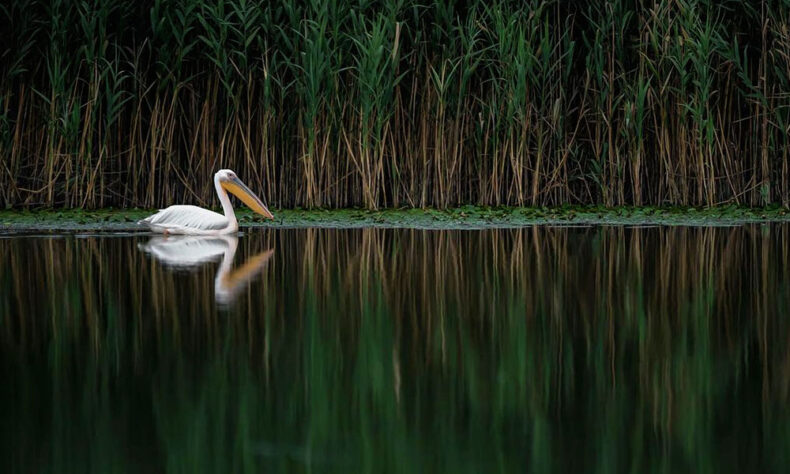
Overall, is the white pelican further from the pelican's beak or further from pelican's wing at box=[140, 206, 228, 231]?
the pelican's beak

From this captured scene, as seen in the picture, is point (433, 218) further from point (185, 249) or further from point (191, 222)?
point (185, 249)

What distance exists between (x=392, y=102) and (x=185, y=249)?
332cm

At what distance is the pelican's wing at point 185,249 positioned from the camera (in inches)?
283

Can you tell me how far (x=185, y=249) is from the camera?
8148 mm

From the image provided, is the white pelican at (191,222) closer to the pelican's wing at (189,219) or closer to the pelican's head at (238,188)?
the pelican's wing at (189,219)

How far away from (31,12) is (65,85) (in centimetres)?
71

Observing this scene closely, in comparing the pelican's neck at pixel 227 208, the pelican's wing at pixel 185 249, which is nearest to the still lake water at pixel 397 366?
the pelican's wing at pixel 185 249

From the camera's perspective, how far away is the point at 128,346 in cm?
390

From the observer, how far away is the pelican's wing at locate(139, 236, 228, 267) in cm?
718

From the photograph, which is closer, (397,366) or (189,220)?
(397,366)

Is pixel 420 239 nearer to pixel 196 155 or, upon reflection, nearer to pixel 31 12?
pixel 196 155

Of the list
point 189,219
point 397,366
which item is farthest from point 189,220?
point 397,366

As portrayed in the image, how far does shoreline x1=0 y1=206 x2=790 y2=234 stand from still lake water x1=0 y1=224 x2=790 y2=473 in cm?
289

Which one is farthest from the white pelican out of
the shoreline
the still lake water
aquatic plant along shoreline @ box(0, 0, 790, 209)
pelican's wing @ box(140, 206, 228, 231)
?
the still lake water
